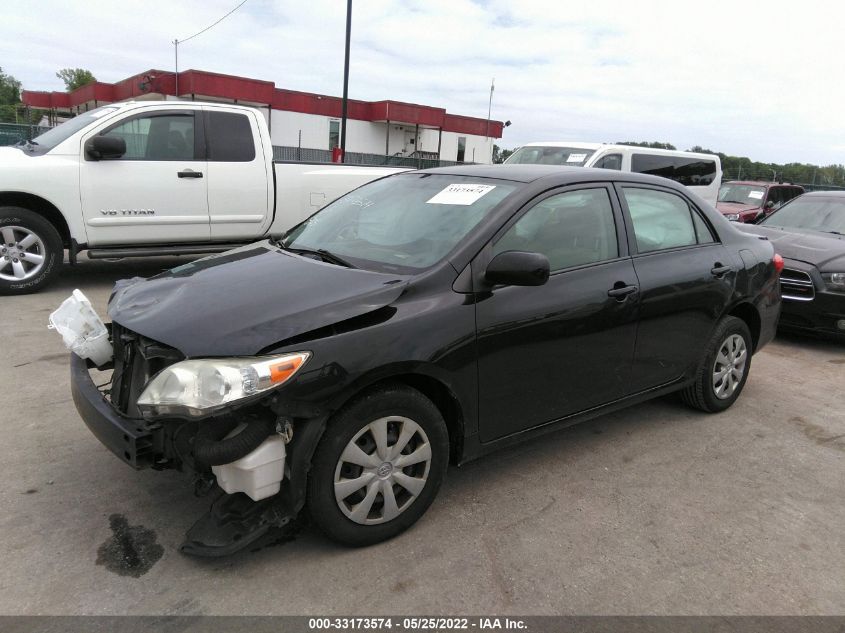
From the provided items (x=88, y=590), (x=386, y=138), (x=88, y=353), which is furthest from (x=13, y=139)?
(x=386, y=138)

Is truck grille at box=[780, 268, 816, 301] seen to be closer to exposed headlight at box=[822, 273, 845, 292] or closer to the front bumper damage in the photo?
exposed headlight at box=[822, 273, 845, 292]

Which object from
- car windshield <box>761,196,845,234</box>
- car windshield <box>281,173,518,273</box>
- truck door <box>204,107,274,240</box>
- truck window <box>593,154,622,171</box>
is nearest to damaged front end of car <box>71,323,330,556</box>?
car windshield <box>281,173,518,273</box>

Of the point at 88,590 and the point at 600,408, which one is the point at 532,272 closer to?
the point at 600,408

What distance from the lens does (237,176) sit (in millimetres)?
7574

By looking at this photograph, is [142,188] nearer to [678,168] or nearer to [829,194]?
[829,194]

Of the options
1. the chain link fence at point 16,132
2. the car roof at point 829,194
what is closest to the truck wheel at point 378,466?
the car roof at point 829,194

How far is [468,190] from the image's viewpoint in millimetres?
3545

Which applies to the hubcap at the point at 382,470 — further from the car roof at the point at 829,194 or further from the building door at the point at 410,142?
the building door at the point at 410,142

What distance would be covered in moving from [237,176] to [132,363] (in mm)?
5050

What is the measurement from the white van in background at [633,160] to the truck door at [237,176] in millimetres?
5121

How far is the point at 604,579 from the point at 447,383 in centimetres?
104

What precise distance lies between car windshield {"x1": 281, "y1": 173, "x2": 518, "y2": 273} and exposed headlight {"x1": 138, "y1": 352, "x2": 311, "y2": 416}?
2.78 ft

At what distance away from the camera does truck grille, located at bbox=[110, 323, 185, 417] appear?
265 cm

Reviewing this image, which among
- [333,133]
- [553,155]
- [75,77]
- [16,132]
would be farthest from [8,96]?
[553,155]
